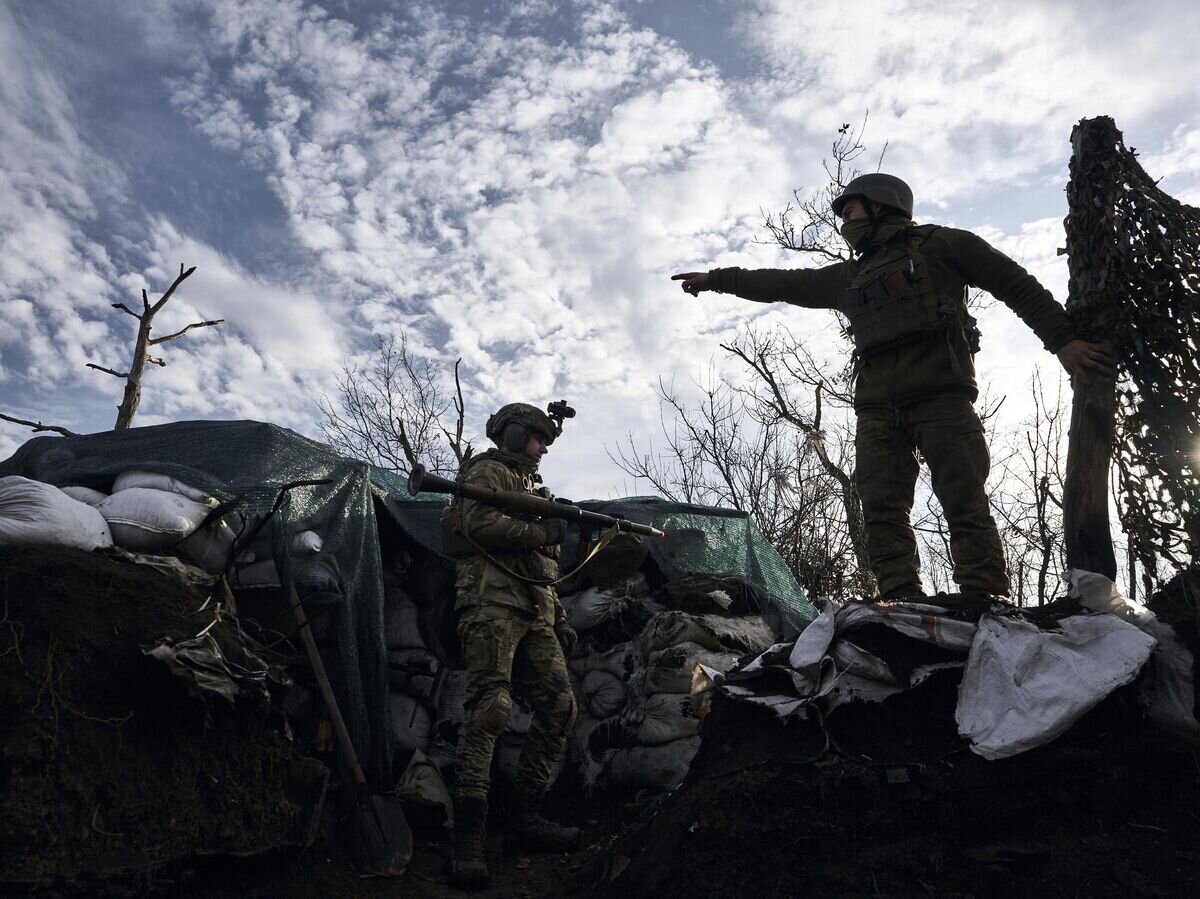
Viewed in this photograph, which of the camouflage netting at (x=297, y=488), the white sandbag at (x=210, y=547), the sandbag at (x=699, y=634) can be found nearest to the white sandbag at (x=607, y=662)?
the sandbag at (x=699, y=634)

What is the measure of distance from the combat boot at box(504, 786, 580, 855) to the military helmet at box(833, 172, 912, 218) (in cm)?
309

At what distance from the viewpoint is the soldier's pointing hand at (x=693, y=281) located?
4.13m

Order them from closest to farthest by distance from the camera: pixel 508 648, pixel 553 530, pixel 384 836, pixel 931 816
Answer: pixel 931 816 < pixel 384 836 < pixel 508 648 < pixel 553 530

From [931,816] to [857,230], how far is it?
2377 millimetres

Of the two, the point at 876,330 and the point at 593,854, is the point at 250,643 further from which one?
the point at 876,330

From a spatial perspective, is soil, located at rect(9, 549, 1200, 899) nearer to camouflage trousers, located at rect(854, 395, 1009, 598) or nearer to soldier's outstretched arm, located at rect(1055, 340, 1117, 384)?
camouflage trousers, located at rect(854, 395, 1009, 598)

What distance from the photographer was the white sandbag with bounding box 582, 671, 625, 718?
5.03m

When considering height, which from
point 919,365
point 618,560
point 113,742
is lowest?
point 113,742

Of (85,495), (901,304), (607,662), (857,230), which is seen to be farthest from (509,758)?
(857,230)

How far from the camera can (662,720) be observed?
4.58 metres

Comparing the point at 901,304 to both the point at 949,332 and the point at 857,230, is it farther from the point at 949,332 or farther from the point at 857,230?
the point at 857,230

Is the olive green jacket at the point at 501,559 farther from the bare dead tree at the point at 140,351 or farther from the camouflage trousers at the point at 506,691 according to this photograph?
the bare dead tree at the point at 140,351

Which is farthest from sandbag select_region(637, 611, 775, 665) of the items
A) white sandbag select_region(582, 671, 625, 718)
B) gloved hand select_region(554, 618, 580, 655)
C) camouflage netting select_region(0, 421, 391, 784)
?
camouflage netting select_region(0, 421, 391, 784)

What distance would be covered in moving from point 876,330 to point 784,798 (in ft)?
6.19
